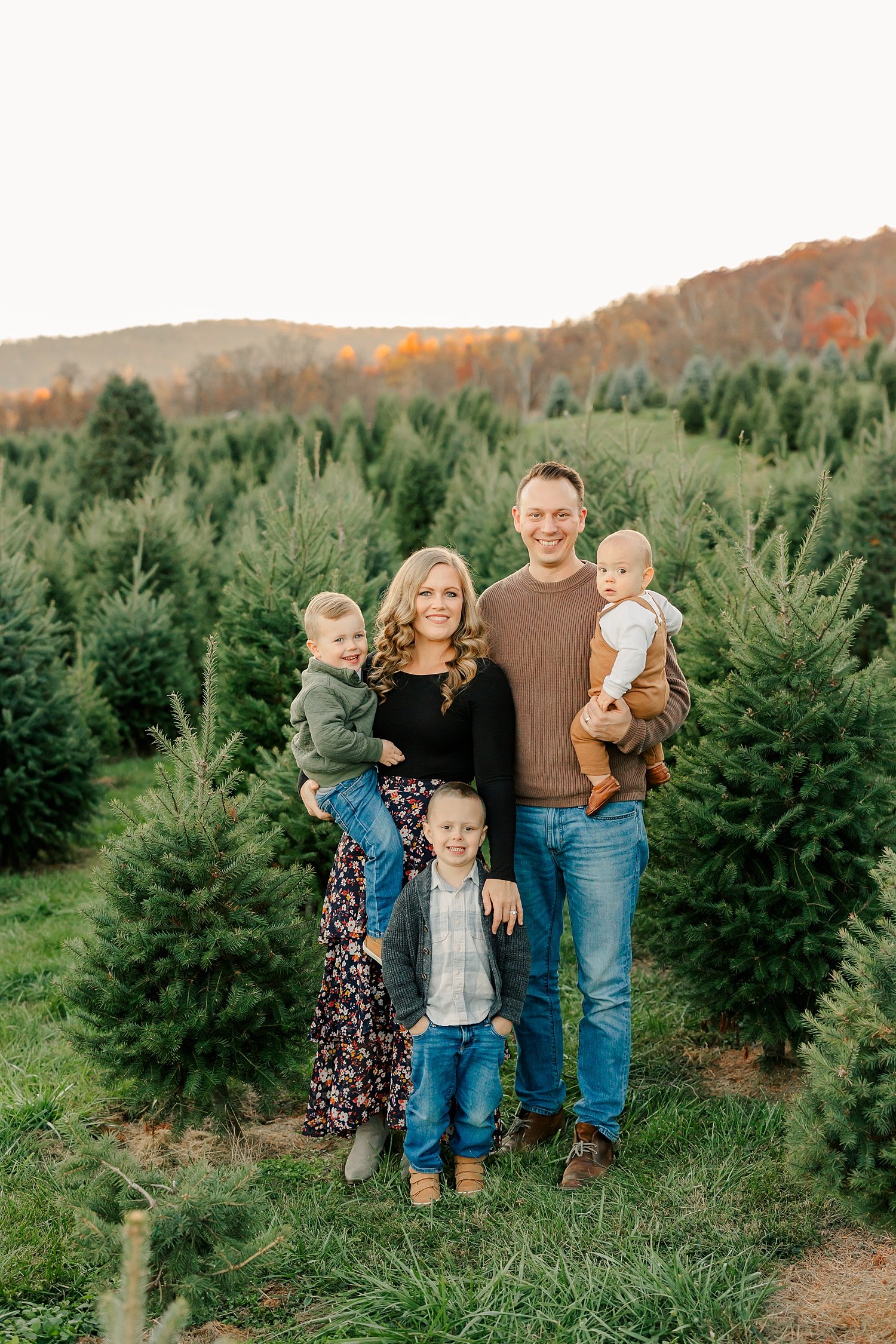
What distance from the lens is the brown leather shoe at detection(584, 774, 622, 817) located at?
3.78 meters

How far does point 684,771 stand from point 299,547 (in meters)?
3.42

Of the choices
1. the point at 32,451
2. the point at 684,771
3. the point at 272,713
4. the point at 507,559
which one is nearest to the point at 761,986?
the point at 684,771

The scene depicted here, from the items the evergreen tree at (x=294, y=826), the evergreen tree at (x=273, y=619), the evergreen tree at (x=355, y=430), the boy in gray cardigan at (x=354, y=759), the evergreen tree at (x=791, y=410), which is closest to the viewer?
the boy in gray cardigan at (x=354, y=759)

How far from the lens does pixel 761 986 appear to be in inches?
177

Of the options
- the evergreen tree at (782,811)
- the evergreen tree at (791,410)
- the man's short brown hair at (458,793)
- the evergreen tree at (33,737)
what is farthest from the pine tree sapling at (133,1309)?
the evergreen tree at (791,410)

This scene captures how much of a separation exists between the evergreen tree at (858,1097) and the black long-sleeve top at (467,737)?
1.17m

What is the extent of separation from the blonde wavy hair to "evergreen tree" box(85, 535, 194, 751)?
7.52 metres

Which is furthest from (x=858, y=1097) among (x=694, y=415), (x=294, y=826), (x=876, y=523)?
(x=694, y=415)

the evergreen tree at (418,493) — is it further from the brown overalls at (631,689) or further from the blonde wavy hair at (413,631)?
the brown overalls at (631,689)

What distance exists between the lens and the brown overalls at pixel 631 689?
3.75 metres

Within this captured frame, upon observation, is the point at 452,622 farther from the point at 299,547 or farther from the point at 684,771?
the point at 299,547

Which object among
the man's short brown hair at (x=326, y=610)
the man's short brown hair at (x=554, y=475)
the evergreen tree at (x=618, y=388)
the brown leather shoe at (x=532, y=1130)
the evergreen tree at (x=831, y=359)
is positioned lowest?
the brown leather shoe at (x=532, y=1130)

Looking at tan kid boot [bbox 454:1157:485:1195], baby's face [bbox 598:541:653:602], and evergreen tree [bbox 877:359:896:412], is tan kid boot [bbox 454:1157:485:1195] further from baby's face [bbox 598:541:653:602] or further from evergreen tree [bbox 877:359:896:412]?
evergreen tree [bbox 877:359:896:412]

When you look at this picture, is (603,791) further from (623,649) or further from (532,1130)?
(532,1130)
